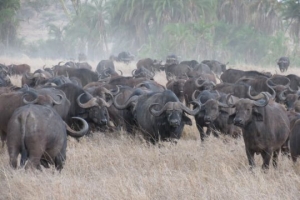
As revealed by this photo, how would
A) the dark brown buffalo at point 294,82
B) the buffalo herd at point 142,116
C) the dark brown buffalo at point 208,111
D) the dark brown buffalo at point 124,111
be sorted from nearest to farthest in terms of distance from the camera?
the buffalo herd at point 142,116 → the dark brown buffalo at point 208,111 → the dark brown buffalo at point 124,111 → the dark brown buffalo at point 294,82

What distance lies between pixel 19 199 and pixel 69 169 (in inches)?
59.6

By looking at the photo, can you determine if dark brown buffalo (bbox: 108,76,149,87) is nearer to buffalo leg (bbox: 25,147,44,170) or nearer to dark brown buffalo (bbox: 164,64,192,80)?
buffalo leg (bbox: 25,147,44,170)

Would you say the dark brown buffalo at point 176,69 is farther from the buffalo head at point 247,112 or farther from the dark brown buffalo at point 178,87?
the buffalo head at point 247,112

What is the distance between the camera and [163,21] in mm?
54938

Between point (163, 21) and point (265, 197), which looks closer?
point (265, 197)

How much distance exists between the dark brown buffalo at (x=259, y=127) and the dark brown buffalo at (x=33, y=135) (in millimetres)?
2465

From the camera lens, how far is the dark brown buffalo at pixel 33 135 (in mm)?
7098

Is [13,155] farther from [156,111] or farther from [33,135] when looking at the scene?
[156,111]

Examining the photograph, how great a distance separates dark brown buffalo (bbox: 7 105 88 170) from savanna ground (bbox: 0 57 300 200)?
0.20 metres

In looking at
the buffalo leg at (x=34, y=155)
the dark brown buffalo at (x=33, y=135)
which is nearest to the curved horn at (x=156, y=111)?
the dark brown buffalo at (x=33, y=135)

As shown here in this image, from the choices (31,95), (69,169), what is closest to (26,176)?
(69,169)


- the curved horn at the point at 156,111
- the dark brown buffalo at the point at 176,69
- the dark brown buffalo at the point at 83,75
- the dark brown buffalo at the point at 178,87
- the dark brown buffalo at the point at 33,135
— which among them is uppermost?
the dark brown buffalo at the point at 33,135

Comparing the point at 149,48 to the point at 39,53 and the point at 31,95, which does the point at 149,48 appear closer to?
the point at 39,53

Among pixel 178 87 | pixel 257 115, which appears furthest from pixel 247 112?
pixel 178 87
